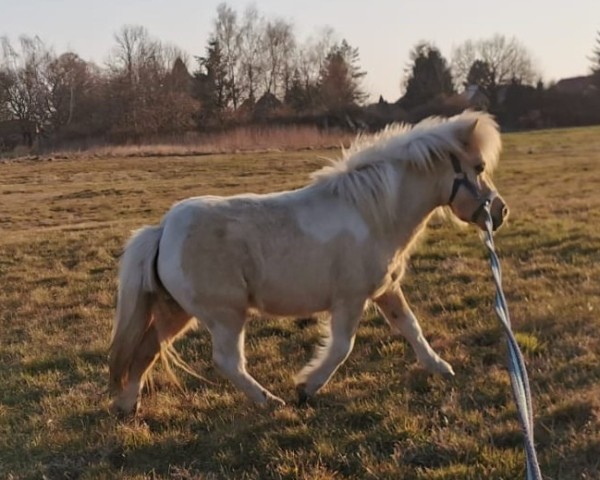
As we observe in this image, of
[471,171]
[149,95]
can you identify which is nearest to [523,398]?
[471,171]

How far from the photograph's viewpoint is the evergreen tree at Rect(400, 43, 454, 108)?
232ft

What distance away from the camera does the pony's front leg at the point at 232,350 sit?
4773 millimetres

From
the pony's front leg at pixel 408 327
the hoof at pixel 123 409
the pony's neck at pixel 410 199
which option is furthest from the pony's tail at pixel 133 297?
the pony's front leg at pixel 408 327

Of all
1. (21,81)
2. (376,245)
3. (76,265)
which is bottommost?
(76,265)

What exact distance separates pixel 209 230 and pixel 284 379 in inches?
54.9

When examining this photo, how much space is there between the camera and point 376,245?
4.92m

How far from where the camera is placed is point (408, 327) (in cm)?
544

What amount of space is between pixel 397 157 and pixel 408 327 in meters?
1.31

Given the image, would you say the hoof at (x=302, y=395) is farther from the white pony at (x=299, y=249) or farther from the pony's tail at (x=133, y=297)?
the pony's tail at (x=133, y=297)

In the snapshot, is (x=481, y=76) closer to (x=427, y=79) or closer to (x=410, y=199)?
(x=427, y=79)

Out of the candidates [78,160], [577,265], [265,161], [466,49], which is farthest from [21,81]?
[577,265]

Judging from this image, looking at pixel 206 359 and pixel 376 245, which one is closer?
pixel 376 245

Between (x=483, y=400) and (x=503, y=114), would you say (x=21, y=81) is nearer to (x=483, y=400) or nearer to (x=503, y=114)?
(x=503, y=114)

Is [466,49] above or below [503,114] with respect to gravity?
above
